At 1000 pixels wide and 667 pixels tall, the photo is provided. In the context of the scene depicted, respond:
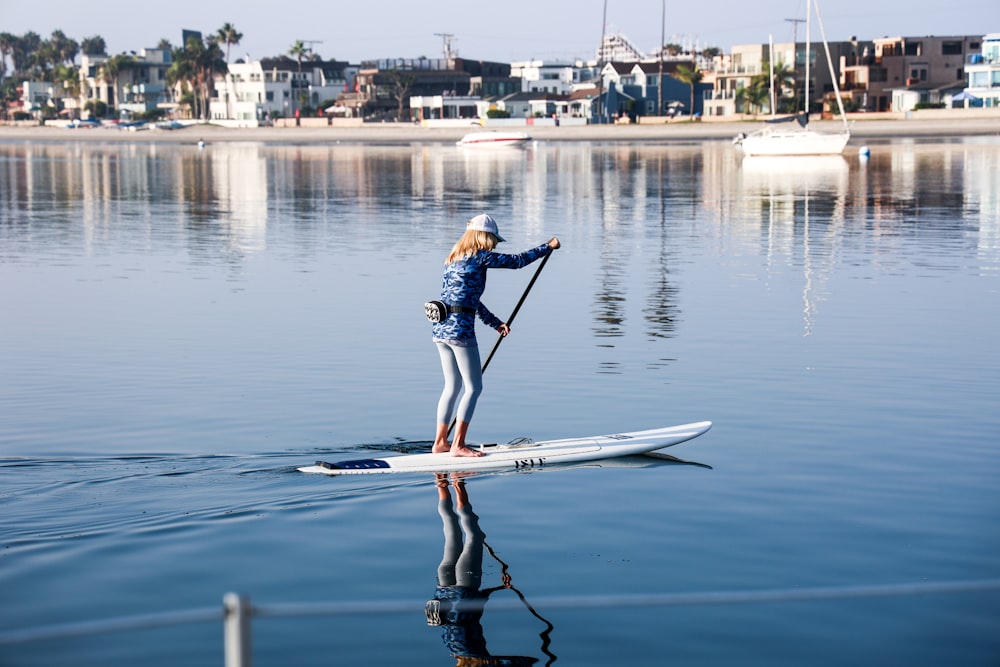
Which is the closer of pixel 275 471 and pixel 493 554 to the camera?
pixel 493 554

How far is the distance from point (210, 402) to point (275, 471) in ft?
12.3

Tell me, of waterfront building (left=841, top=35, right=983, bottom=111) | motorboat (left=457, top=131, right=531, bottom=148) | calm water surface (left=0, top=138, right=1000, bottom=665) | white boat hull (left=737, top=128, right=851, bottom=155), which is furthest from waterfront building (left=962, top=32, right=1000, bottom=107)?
calm water surface (left=0, top=138, right=1000, bottom=665)

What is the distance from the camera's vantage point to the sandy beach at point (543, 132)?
13050 centimetres

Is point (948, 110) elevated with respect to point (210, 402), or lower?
elevated

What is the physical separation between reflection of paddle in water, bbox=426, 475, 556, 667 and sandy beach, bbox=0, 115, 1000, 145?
116927 millimetres

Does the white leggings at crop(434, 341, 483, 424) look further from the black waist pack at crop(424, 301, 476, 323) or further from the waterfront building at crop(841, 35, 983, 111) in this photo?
the waterfront building at crop(841, 35, 983, 111)

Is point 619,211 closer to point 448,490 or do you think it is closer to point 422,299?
point 422,299

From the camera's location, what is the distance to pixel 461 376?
12.4 metres

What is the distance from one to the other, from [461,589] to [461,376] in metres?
3.42

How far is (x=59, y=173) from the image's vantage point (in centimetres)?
8112

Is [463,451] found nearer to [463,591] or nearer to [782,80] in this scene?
[463,591]

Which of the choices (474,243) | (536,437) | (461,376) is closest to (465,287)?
(474,243)

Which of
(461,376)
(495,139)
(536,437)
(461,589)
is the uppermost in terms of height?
(495,139)

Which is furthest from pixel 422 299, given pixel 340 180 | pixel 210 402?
pixel 340 180
